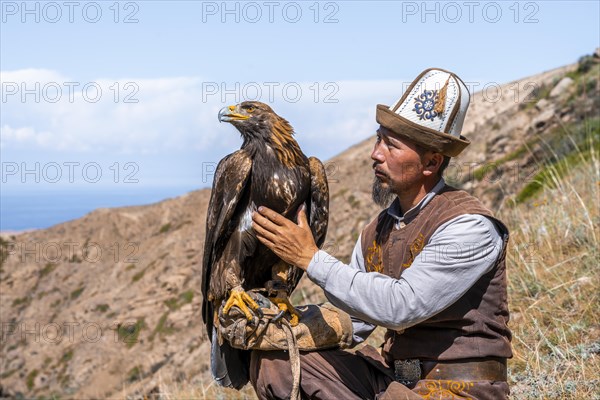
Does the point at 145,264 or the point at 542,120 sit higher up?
the point at 542,120

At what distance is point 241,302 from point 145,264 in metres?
14.3

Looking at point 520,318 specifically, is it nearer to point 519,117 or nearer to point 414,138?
point 414,138

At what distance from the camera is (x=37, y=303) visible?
18406mm

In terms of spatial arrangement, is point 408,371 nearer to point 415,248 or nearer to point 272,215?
point 415,248

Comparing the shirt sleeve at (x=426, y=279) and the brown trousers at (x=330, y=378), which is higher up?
the shirt sleeve at (x=426, y=279)

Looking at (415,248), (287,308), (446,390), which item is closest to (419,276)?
(415,248)

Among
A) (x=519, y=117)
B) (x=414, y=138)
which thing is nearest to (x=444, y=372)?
(x=414, y=138)

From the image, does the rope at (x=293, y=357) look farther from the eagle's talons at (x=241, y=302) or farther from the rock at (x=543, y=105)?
the rock at (x=543, y=105)

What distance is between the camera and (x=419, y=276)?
3182 millimetres

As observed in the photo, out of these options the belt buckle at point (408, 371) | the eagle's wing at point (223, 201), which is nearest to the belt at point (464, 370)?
the belt buckle at point (408, 371)

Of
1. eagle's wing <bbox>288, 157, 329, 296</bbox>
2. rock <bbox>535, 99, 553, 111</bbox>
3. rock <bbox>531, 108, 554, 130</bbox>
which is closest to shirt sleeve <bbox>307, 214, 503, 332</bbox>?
eagle's wing <bbox>288, 157, 329, 296</bbox>

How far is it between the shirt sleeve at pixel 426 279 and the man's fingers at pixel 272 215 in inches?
15.1

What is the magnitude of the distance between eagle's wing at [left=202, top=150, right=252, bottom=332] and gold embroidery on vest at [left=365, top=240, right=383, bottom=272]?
77 cm

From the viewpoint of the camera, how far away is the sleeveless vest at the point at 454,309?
333 centimetres
